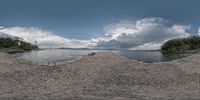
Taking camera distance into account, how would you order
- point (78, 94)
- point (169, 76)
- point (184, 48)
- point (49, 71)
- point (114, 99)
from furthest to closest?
point (184, 48) → point (49, 71) → point (169, 76) → point (78, 94) → point (114, 99)

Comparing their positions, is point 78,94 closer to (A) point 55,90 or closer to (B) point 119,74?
(A) point 55,90

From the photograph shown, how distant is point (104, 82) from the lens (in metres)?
20.7

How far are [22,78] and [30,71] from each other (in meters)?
2.72

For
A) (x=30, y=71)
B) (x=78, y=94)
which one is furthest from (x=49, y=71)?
(x=78, y=94)

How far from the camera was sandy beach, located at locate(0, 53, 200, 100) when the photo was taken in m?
16.3

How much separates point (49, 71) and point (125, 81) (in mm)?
6524

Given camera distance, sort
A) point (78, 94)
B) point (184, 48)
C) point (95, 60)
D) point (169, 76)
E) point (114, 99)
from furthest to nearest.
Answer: point (184, 48) < point (95, 60) < point (169, 76) < point (78, 94) < point (114, 99)

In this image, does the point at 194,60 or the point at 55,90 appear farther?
the point at 194,60

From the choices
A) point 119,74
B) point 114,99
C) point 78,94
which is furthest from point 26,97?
point 119,74

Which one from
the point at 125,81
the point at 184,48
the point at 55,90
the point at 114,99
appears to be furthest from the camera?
the point at 184,48

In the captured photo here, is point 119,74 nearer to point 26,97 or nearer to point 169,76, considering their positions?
point 169,76

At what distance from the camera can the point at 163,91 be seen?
60.0 feet

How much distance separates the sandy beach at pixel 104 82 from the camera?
53.5 ft

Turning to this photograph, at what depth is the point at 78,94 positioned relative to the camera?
1631 centimetres
